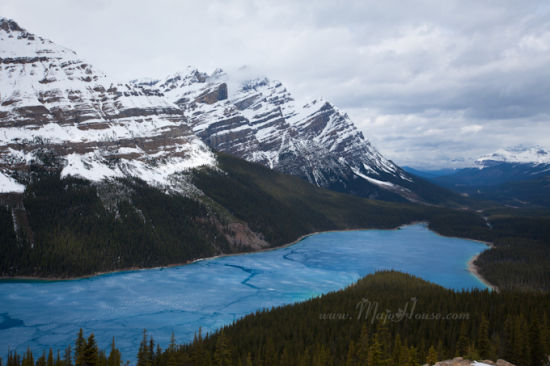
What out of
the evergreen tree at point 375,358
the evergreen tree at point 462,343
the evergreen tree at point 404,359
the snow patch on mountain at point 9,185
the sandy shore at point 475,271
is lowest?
the sandy shore at point 475,271

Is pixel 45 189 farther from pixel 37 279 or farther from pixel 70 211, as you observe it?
pixel 37 279

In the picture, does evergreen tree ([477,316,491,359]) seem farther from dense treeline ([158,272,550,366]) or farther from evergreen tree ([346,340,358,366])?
evergreen tree ([346,340,358,366])

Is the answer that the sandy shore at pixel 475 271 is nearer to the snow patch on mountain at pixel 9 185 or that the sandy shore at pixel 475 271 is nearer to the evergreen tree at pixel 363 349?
the evergreen tree at pixel 363 349

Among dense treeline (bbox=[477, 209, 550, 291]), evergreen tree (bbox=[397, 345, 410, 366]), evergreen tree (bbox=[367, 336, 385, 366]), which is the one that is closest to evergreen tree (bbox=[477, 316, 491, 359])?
evergreen tree (bbox=[397, 345, 410, 366])

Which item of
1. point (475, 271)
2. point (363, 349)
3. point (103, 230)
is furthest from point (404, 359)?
point (475, 271)

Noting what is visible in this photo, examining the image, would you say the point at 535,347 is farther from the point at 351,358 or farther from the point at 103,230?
the point at 103,230

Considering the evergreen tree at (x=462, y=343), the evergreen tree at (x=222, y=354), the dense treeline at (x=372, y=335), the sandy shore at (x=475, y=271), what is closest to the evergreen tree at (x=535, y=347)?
the dense treeline at (x=372, y=335)
